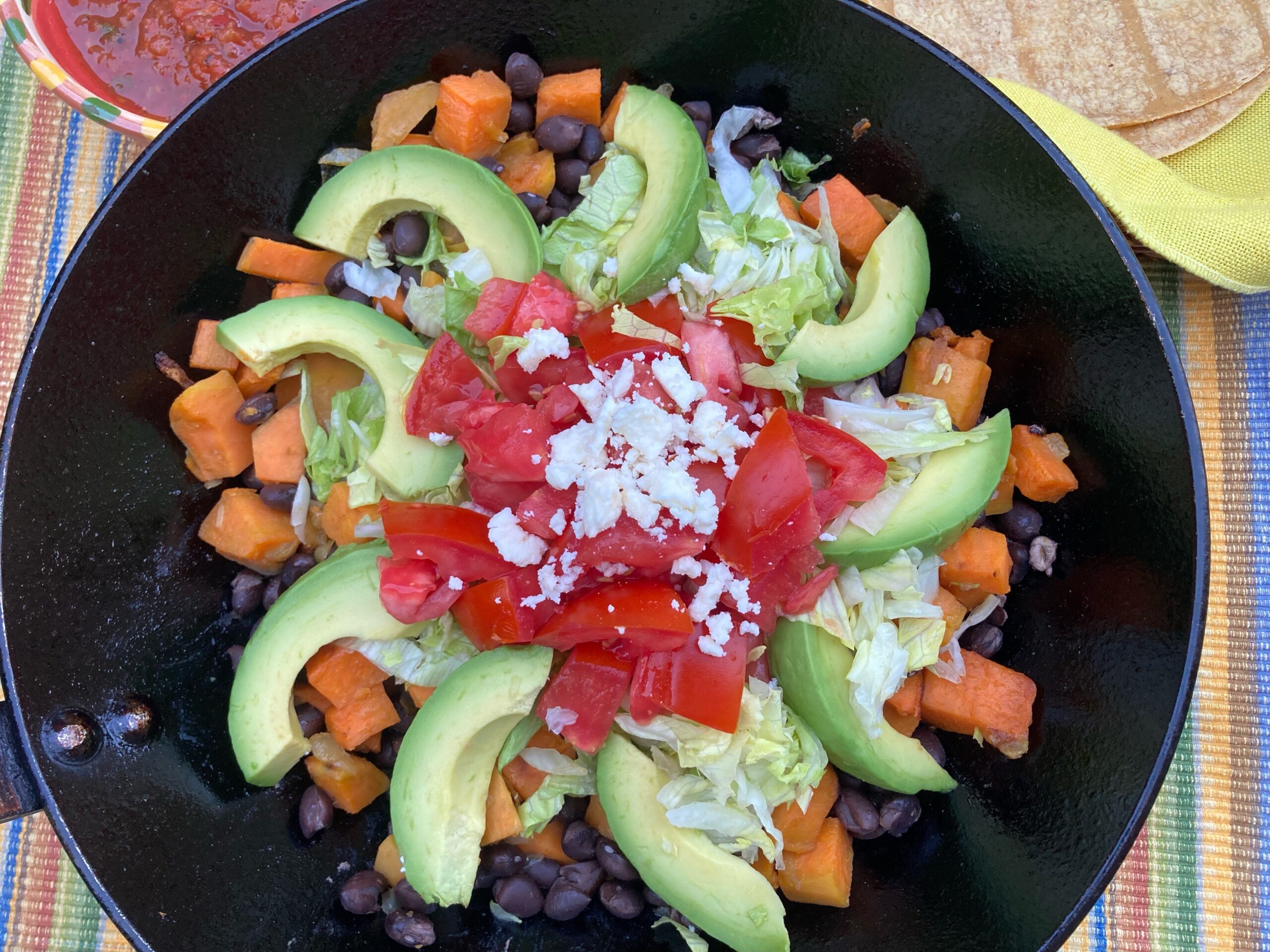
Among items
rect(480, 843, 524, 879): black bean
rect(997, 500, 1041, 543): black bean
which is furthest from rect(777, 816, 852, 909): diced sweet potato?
rect(997, 500, 1041, 543): black bean

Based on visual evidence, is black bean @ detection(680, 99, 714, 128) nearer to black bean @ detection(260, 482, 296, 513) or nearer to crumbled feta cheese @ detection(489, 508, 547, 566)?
crumbled feta cheese @ detection(489, 508, 547, 566)

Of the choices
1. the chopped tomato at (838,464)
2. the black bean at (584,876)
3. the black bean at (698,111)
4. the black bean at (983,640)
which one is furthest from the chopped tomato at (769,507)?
the black bean at (698,111)

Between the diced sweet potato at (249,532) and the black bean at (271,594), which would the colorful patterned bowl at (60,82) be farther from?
the black bean at (271,594)

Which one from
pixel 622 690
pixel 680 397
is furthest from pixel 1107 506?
pixel 622 690

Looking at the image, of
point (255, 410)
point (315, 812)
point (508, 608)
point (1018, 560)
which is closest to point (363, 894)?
point (315, 812)

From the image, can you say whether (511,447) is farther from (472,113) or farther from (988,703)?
(988,703)

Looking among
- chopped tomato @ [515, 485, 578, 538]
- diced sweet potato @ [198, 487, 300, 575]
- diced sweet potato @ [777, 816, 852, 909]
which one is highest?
chopped tomato @ [515, 485, 578, 538]

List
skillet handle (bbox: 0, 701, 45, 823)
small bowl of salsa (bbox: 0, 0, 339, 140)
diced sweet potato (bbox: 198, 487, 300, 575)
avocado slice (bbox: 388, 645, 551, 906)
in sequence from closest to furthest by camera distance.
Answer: skillet handle (bbox: 0, 701, 45, 823) → avocado slice (bbox: 388, 645, 551, 906) → diced sweet potato (bbox: 198, 487, 300, 575) → small bowl of salsa (bbox: 0, 0, 339, 140)

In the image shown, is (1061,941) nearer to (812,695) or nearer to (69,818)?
(812,695)
